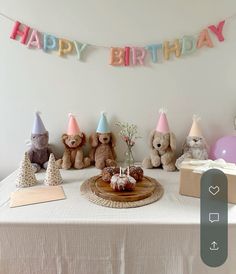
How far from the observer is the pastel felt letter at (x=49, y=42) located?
1.45m

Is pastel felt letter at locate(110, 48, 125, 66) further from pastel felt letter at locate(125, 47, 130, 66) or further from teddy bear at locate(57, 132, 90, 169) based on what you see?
teddy bear at locate(57, 132, 90, 169)

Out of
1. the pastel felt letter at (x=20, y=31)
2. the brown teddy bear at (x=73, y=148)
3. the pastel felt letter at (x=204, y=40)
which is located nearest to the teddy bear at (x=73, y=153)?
the brown teddy bear at (x=73, y=148)

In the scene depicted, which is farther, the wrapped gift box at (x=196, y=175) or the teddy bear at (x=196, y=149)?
the teddy bear at (x=196, y=149)

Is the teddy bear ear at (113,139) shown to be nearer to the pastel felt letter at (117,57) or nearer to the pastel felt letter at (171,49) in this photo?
the pastel felt letter at (117,57)

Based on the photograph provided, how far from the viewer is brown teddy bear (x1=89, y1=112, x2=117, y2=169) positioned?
4.95ft

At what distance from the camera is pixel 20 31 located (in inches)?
57.2

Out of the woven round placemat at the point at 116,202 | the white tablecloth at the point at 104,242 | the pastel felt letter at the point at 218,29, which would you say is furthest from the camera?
the pastel felt letter at the point at 218,29

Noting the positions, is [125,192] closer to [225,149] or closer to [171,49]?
[225,149]

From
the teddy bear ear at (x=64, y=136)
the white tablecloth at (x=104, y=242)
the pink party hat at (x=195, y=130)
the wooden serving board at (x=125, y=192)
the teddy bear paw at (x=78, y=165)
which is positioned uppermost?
the pink party hat at (x=195, y=130)

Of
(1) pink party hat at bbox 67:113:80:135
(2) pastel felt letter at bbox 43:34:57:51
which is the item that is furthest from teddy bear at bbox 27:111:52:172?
(2) pastel felt letter at bbox 43:34:57:51

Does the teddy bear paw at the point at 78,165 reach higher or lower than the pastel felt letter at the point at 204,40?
lower

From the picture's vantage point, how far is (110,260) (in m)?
1.04

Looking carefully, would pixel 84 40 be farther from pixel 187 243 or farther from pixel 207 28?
pixel 187 243

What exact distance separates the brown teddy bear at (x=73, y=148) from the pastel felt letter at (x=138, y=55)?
1.59 ft
